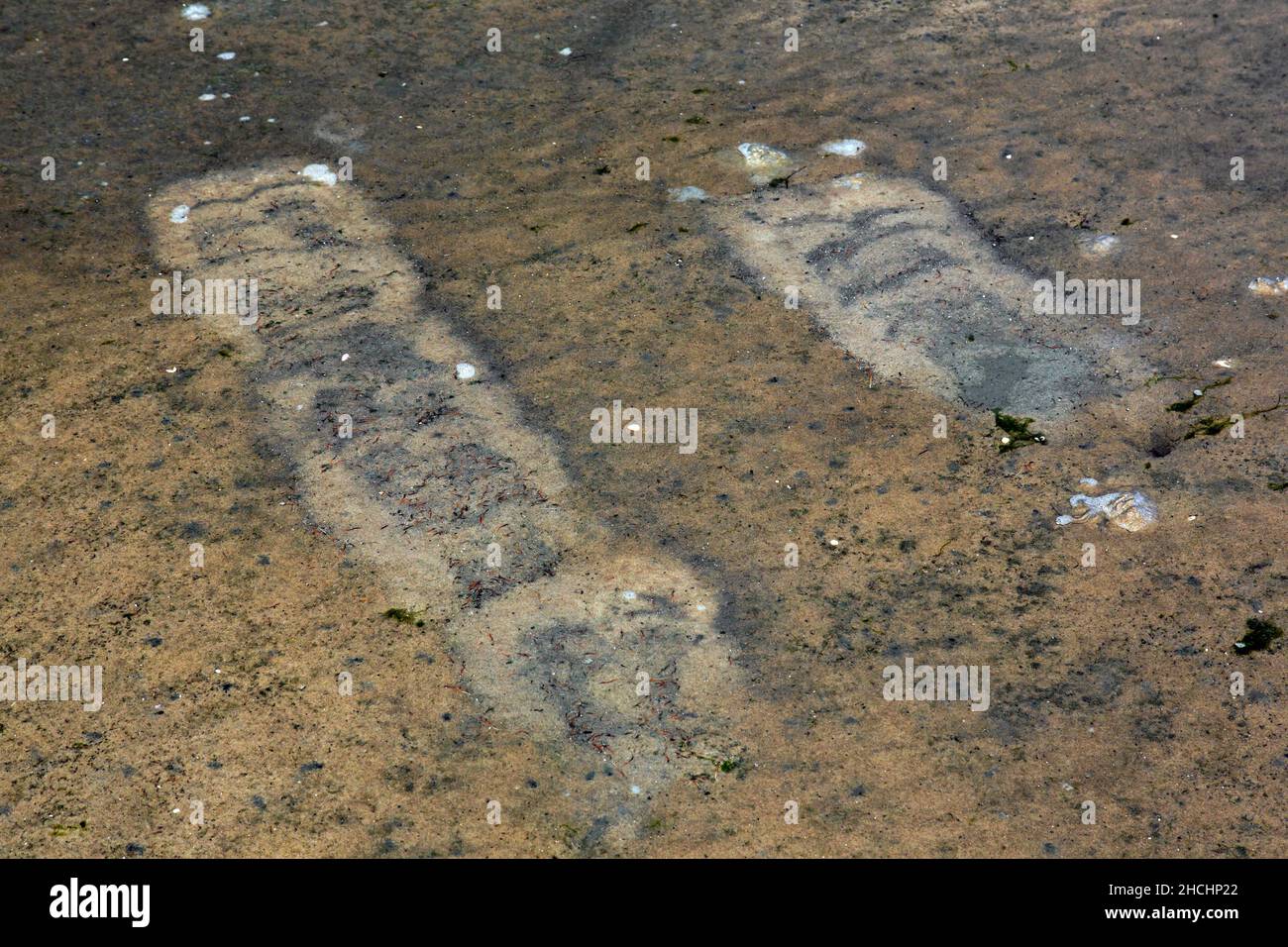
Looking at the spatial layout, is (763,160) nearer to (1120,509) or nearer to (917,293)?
(917,293)

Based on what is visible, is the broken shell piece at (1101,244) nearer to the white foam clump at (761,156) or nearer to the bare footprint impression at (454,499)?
the white foam clump at (761,156)

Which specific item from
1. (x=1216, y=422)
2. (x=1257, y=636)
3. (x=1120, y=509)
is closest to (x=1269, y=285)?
(x=1216, y=422)

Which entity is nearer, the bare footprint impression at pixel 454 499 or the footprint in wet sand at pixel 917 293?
the bare footprint impression at pixel 454 499

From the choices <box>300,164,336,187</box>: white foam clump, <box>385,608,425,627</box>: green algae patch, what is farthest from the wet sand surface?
<box>300,164,336,187</box>: white foam clump

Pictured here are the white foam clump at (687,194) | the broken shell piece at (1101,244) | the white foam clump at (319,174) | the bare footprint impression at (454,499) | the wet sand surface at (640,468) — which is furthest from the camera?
the white foam clump at (319,174)

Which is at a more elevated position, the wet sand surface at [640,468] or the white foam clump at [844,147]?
the white foam clump at [844,147]

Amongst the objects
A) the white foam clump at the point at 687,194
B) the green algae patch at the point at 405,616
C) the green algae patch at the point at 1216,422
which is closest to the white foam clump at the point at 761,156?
the white foam clump at the point at 687,194

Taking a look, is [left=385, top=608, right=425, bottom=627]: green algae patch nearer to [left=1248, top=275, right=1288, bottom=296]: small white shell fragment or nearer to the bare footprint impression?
the bare footprint impression
